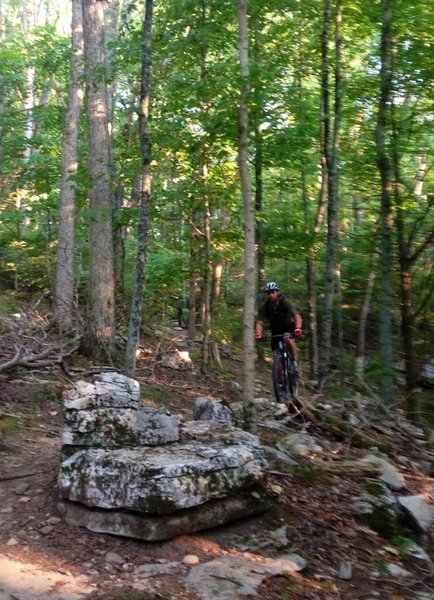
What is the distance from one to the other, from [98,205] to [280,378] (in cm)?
424

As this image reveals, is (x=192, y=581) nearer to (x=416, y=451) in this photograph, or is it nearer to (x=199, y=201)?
(x=416, y=451)

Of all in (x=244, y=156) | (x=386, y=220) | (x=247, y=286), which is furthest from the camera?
(x=386, y=220)

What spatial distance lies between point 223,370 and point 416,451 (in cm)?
480

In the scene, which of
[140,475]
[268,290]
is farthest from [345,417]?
[140,475]

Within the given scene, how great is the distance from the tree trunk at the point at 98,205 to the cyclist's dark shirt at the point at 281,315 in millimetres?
2722

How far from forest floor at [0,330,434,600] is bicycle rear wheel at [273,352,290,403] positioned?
224 cm

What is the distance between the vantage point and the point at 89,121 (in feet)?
30.4

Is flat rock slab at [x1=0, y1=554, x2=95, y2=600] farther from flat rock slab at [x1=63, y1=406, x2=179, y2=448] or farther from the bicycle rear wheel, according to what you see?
the bicycle rear wheel

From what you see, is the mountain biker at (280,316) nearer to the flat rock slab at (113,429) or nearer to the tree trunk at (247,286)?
the tree trunk at (247,286)

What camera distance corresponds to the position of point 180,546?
374 cm

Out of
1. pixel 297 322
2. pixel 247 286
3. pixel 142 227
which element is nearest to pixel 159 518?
pixel 247 286

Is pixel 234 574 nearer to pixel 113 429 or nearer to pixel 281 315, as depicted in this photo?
pixel 113 429

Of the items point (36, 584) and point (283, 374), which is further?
point (283, 374)

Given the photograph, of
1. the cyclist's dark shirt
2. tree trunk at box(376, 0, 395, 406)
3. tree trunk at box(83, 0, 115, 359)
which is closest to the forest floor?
tree trunk at box(376, 0, 395, 406)
